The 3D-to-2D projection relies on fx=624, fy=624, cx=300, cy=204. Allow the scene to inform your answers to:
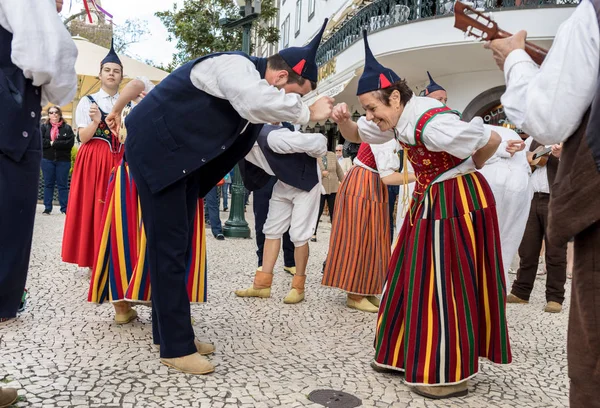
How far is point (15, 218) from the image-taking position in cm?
252

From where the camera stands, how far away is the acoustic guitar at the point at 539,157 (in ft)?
20.1

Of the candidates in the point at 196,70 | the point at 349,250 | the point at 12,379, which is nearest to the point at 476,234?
the point at 196,70

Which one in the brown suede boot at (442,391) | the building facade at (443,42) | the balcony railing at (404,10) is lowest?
the brown suede boot at (442,391)

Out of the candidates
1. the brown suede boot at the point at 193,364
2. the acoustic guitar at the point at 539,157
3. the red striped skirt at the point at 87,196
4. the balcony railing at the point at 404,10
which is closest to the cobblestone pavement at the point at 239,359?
the brown suede boot at the point at 193,364

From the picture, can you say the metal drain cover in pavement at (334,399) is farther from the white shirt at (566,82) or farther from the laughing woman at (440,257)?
the white shirt at (566,82)

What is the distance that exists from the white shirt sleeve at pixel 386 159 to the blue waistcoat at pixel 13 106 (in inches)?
115

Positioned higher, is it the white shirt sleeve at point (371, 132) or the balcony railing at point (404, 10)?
the balcony railing at point (404, 10)

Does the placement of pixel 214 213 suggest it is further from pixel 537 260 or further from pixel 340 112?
pixel 340 112

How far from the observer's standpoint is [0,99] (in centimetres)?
242

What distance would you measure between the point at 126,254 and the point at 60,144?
26.9 ft

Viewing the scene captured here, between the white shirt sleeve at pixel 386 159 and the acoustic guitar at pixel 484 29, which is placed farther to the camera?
the white shirt sleeve at pixel 386 159

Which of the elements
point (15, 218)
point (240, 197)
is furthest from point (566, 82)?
point (240, 197)

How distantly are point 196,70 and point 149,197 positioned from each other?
0.67 metres

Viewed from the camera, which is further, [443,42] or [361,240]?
[443,42]
